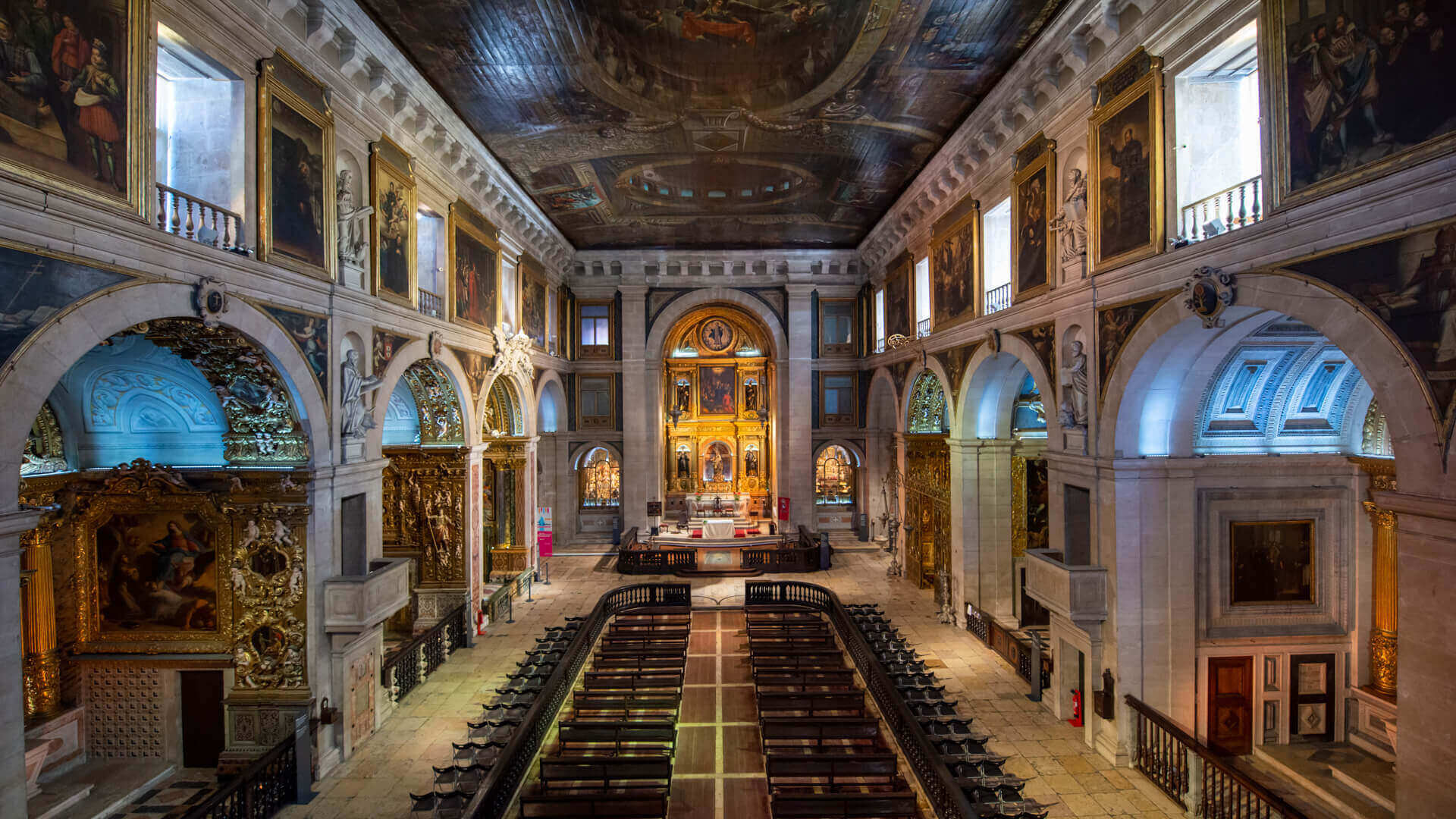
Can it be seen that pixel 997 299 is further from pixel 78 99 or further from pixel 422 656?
pixel 78 99

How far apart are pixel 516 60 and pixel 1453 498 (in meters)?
12.7

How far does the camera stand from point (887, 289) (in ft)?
72.1

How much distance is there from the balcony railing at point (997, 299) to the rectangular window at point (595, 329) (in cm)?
1523

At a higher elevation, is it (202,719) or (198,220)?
(198,220)

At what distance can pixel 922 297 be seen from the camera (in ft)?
61.2

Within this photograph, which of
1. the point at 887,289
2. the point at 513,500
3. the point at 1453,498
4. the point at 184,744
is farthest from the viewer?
the point at 887,289

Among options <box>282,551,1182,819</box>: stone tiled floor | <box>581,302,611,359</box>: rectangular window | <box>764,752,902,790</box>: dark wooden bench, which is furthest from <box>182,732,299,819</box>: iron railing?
<box>581,302,611,359</box>: rectangular window

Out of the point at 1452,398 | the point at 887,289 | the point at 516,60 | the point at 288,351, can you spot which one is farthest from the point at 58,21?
the point at 887,289

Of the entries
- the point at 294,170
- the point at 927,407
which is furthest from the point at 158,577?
the point at 927,407

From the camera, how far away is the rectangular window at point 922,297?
59.7 feet

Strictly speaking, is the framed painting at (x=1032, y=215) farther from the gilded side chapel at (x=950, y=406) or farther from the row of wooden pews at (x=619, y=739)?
the row of wooden pews at (x=619, y=739)

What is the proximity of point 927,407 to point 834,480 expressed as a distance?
852 cm

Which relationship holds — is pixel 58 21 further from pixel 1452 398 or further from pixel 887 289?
pixel 887 289

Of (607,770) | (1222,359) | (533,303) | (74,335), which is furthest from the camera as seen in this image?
(533,303)
